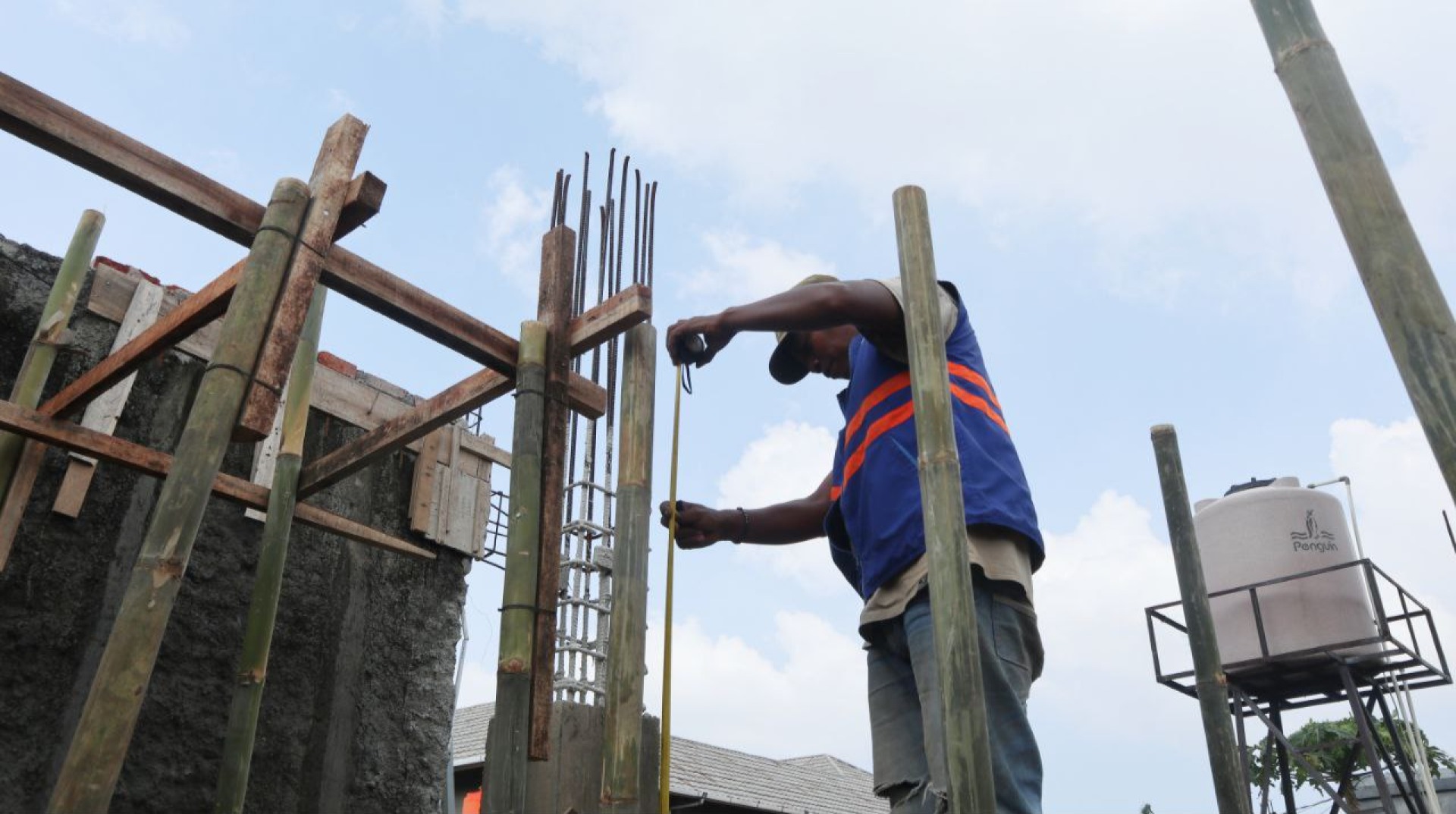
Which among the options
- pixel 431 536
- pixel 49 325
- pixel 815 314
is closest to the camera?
pixel 815 314

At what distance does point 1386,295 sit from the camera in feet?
6.30

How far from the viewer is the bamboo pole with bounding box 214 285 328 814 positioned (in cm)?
331

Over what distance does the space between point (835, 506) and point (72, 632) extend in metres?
2.98

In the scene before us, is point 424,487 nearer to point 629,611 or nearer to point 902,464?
point 629,611

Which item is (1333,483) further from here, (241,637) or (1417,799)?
(241,637)

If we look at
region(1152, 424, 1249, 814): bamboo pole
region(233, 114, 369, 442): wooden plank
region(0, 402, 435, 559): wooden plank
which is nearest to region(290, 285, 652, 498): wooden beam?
region(0, 402, 435, 559): wooden plank

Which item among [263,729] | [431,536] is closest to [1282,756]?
[431,536]

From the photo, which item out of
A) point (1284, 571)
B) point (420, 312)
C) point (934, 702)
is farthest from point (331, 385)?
point (1284, 571)

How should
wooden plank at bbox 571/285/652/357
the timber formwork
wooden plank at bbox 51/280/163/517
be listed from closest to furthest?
1. the timber formwork
2. wooden plank at bbox 571/285/652/357
3. wooden plank at bbox 51/280/163/517

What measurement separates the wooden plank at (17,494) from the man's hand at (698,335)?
247 centimetres

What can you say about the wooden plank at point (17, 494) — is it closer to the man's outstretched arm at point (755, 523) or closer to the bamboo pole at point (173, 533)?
the bamboo pole at point (173, 533)

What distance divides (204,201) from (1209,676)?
3.17 m

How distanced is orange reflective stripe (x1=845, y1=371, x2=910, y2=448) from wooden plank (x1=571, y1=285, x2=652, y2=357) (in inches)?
26.7

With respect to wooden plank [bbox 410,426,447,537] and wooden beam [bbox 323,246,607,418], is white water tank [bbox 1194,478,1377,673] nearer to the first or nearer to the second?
wooden plank [bbox 410,426,447,537]
